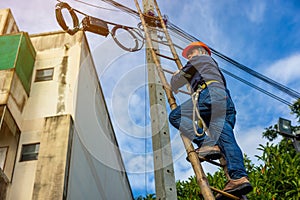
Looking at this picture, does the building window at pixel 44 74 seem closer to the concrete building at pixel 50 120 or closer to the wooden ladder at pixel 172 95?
the concrete building at pixel 50 120

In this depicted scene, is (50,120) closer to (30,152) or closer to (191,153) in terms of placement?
(30,152)

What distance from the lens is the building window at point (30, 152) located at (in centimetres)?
752

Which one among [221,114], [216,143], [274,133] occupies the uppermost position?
[274,133]

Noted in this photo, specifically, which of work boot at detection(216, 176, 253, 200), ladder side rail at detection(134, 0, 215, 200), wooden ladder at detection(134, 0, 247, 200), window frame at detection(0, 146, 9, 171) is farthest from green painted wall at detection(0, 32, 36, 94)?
work boot at detection(216, 176, 253, 200)

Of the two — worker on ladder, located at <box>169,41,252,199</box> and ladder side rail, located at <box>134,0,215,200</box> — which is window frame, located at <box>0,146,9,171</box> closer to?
ladder side rail, located at <box>134,0,215,200</box>

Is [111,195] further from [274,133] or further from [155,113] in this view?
[274,133]

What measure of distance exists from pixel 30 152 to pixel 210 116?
471cm

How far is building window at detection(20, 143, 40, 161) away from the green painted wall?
1.71m

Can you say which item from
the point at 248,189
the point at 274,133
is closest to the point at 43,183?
the point at 248,189

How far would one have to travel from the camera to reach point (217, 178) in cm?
985

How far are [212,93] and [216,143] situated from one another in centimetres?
64

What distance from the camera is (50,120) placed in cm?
773

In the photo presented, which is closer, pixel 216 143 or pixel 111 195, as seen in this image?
pixel 216 143

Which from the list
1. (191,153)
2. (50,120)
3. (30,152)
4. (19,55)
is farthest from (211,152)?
(19,55)
